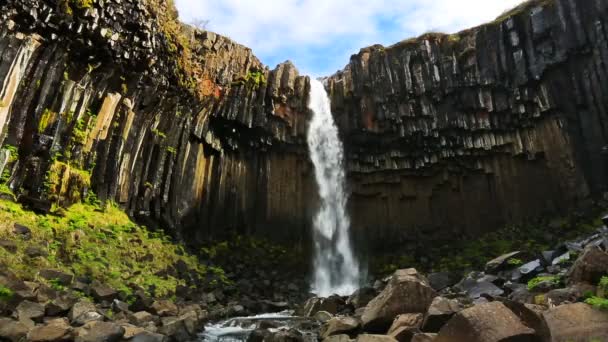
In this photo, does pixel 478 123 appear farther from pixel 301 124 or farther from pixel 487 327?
pixel 487 327

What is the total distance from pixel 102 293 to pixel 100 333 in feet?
12.9

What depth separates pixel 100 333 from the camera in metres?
8.34

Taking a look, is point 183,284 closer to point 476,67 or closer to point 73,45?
point 73,45

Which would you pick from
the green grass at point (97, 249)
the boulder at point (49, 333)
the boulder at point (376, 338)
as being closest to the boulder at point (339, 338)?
the boulder at point (376, 338)

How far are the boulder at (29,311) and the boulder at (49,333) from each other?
0.68 m

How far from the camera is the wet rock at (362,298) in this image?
1441cm

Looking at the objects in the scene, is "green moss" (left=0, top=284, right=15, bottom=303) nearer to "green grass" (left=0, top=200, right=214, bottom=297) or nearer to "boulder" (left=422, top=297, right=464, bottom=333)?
"green grass" (left=0, top=200, right=214, bottom=297)

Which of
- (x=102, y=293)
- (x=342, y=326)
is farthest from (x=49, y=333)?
(x=342, y=326)

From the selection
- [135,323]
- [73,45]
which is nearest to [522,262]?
[135,323]

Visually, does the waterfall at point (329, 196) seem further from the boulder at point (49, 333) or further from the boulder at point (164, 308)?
the boulder at point (49, 333)

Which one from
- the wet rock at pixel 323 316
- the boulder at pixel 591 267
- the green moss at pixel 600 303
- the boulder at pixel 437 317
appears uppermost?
the boulder at pixel 591 267

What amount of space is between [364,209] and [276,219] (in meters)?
5.84

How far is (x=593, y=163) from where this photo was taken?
74.0 feet

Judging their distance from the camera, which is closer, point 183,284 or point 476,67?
point 183,284
